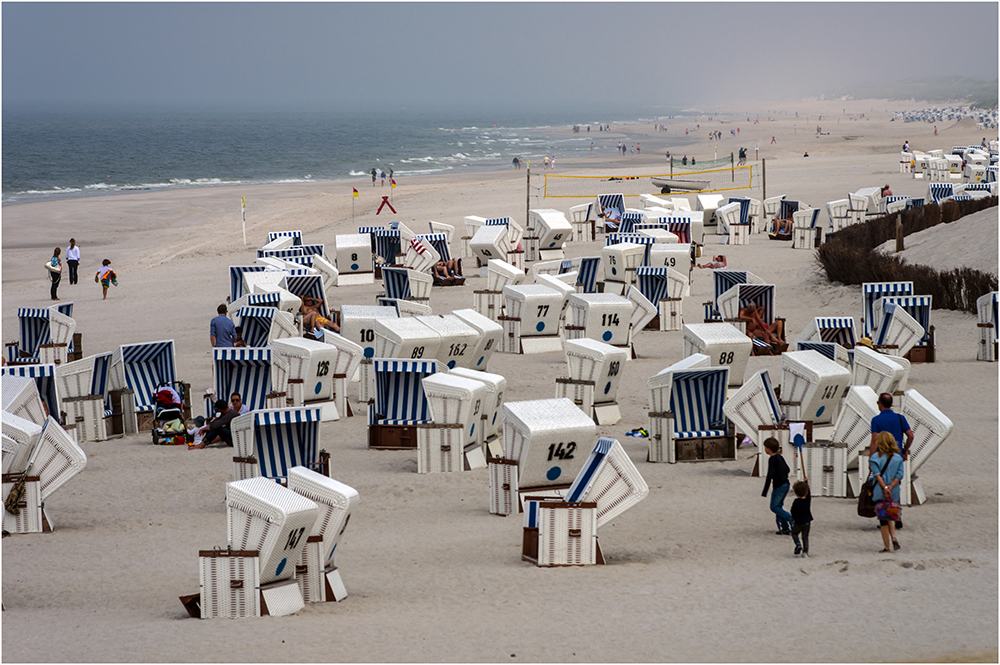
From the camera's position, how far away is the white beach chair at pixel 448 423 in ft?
38.5

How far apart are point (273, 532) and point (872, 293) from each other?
Answer: 13340 millimetres

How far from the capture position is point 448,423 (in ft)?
38.9

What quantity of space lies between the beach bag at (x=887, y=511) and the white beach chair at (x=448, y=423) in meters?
4.57

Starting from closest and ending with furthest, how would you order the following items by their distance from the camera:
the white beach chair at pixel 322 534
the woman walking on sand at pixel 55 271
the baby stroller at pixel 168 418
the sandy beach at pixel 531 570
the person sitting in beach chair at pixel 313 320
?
the sandy beach at pixel 531 570 < the white beach chair at pixel 322 534 < the baby stroller at pixel 168 418 < the person sitting in beach chair at pixel 313 320 < the woman walking on sand at pixel 55 271

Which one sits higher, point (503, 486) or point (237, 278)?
point (237, 278)

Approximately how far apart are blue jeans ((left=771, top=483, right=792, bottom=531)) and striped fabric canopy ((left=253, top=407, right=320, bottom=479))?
14.3ft

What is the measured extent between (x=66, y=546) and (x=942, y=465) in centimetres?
881

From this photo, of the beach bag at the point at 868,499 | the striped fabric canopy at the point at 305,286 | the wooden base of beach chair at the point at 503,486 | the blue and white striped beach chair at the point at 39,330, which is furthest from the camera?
the striped fabric canopy at the point at 305,286

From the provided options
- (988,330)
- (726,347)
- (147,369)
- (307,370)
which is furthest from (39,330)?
(988,330)

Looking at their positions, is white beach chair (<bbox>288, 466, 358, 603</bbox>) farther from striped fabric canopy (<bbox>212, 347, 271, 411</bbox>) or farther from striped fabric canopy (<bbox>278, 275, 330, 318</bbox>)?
striped fabric canopy (<bbox>278, 275, 330, 318</bbox>)

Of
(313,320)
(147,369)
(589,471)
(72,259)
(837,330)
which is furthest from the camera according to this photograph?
(72,259)

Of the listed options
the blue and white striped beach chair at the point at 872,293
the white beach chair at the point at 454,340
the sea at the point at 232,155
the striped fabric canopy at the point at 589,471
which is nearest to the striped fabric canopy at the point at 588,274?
the blue and white striped beach chair at the point at 872,293

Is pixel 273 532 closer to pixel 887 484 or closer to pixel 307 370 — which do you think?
pixel 887 484

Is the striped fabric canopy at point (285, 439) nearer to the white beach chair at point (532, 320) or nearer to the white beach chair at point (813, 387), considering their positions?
the white beach chair at point (813, 387)
